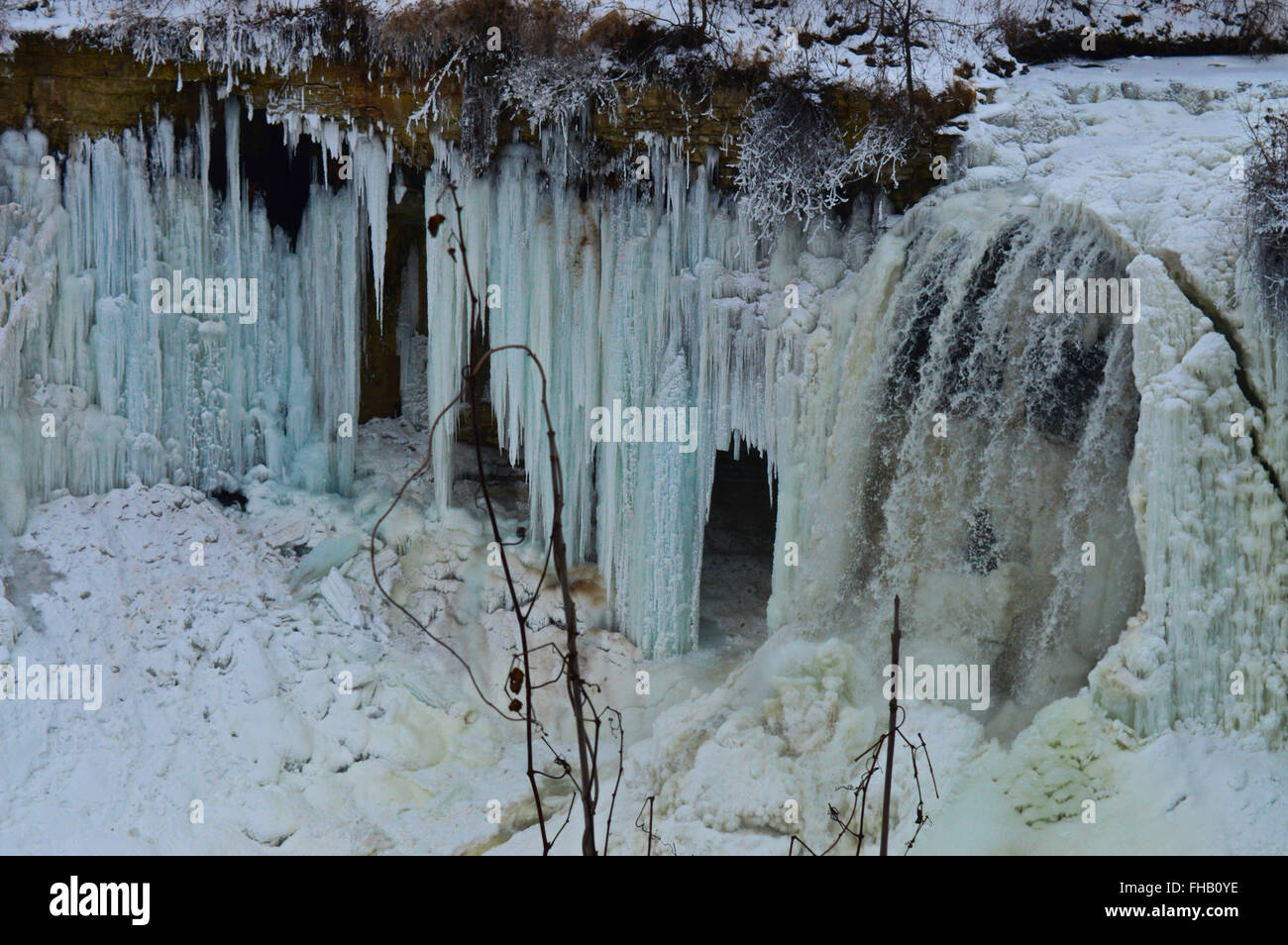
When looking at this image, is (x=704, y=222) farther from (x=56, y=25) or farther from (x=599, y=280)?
(x=56, y=25)

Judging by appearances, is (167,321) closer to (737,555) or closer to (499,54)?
(499,54)

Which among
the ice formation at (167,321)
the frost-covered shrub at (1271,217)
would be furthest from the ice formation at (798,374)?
the frost-covered shrub at (1271,217)

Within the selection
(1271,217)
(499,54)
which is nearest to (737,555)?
(499,54)

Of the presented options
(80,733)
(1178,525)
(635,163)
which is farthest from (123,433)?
(1178,525)

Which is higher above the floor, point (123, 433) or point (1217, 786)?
point (123, 433)

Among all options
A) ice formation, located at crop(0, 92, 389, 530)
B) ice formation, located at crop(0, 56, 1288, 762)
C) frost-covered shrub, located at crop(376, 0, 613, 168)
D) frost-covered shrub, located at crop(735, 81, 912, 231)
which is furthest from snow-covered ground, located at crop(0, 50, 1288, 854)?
frost-covered shrub, located at crop(376, 0, 613, 168)

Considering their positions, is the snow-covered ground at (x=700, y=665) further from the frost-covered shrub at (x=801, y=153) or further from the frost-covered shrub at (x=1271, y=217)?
the frost-covered shrub at (x=801, y=153)

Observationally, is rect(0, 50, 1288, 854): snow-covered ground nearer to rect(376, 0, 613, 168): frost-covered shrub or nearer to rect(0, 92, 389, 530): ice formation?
rect(0, 92, 389, 530): ice formation
